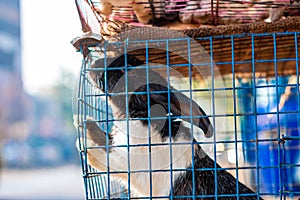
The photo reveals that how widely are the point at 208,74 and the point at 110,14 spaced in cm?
40

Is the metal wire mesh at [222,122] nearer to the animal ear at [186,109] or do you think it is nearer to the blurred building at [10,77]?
the animal ear at [186,109]

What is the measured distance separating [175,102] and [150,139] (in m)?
0.13

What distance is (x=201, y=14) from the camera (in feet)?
6.36

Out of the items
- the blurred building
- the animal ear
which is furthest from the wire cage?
the blurred building

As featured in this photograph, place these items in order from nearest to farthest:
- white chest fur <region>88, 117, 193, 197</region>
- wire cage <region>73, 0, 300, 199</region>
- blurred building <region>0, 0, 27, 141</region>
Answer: wire cage <region>73, 0, 300, 199</region> < white chest fur <region>88, 117, 193, 197</region> < blurred building <region>0, 0, 27, 141</region>

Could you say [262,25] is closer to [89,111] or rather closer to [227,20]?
[227,20]

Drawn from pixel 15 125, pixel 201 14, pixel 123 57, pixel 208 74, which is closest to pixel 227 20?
pixel 201 14

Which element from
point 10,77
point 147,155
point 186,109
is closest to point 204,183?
point 147,155

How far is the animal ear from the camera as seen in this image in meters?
1.54

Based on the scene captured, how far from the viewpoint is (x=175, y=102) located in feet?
5.26

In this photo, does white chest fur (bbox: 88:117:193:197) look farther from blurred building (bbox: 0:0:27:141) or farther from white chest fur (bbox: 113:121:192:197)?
blurred building (bbox: 0:0:27:141)

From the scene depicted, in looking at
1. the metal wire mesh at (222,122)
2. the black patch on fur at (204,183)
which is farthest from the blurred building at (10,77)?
the black patch on fur at (204,183)

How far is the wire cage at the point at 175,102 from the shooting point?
5.06ft

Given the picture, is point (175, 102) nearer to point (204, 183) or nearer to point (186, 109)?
point (186, 109)
